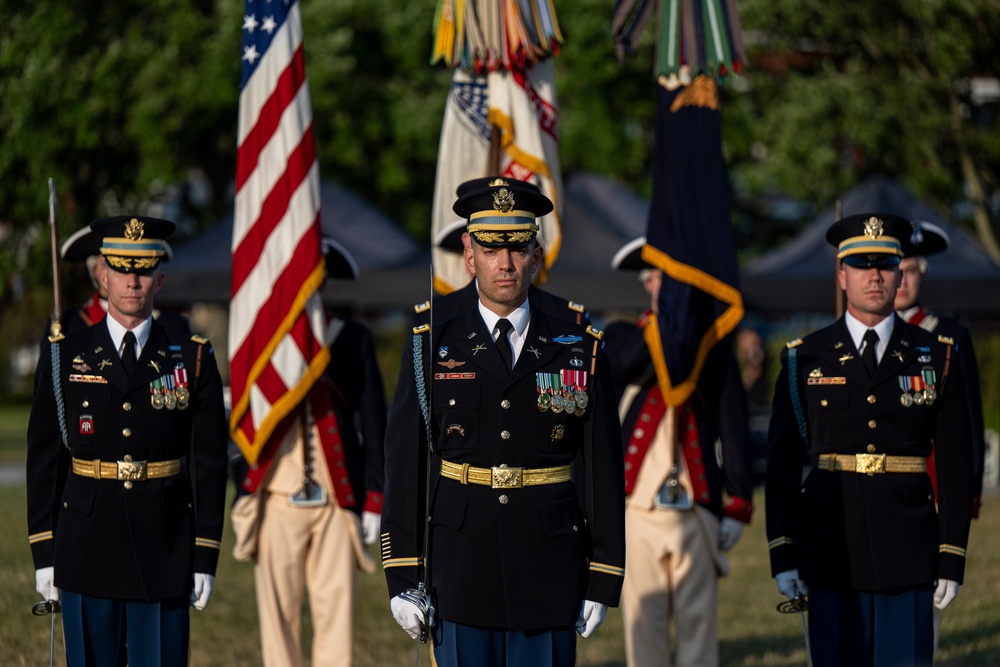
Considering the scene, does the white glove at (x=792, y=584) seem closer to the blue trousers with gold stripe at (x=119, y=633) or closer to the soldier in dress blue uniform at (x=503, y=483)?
the soldier in dress blue uniform at (x=503, y=483)

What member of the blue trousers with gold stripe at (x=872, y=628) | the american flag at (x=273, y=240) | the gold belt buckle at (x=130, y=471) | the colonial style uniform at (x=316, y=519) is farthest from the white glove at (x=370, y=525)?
the blue trousers with gold stripe at (x=872, y=628)

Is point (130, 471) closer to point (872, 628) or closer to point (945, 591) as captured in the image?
point (872, 628)

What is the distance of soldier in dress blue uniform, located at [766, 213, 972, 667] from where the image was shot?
20.3ft

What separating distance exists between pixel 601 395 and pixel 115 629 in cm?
230

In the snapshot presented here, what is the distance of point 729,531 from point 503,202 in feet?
9.73

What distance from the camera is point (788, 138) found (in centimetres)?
2303

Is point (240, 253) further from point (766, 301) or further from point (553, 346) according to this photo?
point (766, 301)

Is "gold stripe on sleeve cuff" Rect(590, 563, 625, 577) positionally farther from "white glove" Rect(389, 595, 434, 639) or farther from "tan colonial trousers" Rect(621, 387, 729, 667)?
"tan colonial trousers" Rect(621, 387, 729, 667)

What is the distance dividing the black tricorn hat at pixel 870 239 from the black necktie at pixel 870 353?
0.28 meters

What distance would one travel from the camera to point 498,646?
5055 mm

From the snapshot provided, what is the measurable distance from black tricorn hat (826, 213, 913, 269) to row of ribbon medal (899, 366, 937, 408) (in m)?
0.46

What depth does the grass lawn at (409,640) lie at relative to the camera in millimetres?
8945

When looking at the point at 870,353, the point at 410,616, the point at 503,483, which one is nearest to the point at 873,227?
the point at 870,353

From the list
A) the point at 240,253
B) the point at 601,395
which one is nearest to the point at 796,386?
the point at 601,395
